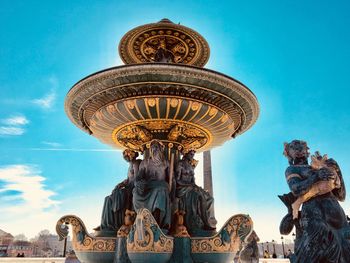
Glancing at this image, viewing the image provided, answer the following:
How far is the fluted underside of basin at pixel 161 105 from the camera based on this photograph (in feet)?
21.7

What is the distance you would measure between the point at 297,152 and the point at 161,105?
143 inches

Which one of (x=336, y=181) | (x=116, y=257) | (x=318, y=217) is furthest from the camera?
(x=116, y=257)

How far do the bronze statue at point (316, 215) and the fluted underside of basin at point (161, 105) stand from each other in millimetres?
3104

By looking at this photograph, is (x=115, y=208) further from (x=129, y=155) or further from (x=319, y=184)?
(x=319, y=184)

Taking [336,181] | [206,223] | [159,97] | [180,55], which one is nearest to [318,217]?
[336,181]

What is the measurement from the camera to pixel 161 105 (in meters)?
7.15

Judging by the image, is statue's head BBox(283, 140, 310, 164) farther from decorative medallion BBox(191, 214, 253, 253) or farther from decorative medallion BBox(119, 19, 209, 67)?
decorative medallion BBox(119, 19, 209, 67)

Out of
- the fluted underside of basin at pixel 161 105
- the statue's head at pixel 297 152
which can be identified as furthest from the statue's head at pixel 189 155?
the statue's head at pixel 297 152

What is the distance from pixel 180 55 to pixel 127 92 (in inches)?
128

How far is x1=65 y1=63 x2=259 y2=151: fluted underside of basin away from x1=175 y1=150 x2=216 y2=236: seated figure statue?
3.25 ft

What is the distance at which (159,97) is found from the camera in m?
7.02

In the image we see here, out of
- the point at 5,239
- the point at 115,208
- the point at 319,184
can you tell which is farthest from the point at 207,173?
the point at 5,239

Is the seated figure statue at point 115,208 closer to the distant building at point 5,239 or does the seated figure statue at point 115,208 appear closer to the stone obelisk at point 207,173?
the stone obelisk at point 207,173

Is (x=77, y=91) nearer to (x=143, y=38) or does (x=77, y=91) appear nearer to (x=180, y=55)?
(x=143, y=38)
